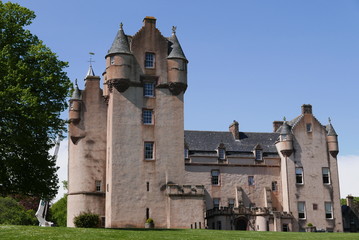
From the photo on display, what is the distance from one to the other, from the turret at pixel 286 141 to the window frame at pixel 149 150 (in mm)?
20602

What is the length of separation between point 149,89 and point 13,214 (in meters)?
40.2

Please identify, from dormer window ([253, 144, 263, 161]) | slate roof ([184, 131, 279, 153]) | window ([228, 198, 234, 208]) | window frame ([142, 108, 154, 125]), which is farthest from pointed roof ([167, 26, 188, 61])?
window ([228, 198, 234, 208])

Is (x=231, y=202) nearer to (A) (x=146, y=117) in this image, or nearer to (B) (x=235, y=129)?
(B) (x=235, y=129)

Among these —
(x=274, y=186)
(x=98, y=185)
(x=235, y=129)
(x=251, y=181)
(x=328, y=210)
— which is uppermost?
(x=235, y=129)

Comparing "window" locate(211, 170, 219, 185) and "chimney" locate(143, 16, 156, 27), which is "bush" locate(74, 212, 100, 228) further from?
"chimney" locate(143, 16, 156, 27)

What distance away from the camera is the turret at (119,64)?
49656 millimetres

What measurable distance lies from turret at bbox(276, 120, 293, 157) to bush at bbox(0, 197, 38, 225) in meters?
40.9

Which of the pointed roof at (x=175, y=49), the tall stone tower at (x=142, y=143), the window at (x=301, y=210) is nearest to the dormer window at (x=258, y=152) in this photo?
the window at (x=301, y=210)

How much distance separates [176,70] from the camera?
5122cm

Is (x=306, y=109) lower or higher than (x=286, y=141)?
higher

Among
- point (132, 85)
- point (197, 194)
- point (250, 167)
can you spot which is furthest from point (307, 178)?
point (132, 85)

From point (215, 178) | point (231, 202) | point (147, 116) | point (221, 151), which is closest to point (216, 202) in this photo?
point (231, 202)

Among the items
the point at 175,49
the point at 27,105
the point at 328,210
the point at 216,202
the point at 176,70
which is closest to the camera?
the point at 27,105

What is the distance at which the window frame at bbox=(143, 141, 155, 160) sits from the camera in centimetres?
4922
